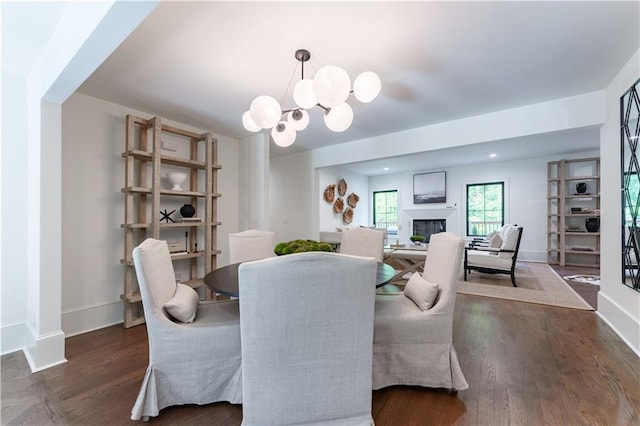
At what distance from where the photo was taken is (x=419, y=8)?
167cm

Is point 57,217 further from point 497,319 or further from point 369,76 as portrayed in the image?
point 497,319

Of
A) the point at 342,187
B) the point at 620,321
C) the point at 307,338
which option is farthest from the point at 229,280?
the point at 342,187

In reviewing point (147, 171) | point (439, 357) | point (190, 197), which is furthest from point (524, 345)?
point (147, 171)

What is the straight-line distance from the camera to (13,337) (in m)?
2.29

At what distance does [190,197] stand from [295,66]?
219 centimetres

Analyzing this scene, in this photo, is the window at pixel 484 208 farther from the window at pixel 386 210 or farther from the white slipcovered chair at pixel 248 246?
the white slipcovered chair at pixel 248 246

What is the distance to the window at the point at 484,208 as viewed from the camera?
6.83 metres

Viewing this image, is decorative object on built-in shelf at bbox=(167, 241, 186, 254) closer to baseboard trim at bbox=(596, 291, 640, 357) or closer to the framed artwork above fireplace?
baseboard trim at bbox=(596, 291, 640, 357)

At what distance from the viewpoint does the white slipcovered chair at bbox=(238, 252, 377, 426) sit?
110cm

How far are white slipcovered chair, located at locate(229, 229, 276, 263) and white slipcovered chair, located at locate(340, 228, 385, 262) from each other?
80 centimetres

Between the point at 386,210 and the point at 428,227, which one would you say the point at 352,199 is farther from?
the point at 428,227

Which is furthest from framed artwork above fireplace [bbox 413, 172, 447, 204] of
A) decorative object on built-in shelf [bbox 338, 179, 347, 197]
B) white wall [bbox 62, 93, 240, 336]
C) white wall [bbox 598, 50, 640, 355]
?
white wall [bbox 62, 93, 240, 336]

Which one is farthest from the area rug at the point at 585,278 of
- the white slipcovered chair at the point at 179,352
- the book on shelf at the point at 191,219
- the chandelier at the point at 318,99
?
the book on shelf at the point at 191,219

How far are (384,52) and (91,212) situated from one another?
317cm
